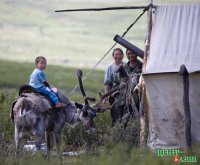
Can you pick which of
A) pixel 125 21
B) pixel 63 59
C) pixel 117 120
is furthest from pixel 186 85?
pixel 125 21

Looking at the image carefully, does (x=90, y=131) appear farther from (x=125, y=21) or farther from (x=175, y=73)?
(x=125, y=21)

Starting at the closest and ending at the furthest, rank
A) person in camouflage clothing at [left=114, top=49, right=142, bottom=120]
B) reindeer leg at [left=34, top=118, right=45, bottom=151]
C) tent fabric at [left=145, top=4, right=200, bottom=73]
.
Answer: tent fabric at [left=145, top=4, right=200, bottom=73] < reindeer leg at [left=34, top=118, right=45, bottom=151] < person in camouflage clothing at [left=114, top=49, right=142, bottom=120]

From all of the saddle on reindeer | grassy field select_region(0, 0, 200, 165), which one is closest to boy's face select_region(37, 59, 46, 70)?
the saddle on reindeer

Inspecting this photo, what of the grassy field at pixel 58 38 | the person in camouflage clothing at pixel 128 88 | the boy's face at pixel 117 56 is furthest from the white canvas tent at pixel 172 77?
the grassy field at pixel 58 38

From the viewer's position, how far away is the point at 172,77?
14164mm

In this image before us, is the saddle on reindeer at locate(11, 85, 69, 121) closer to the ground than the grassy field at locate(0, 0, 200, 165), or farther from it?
closer to the ground

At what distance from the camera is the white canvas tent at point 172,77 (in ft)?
46.2

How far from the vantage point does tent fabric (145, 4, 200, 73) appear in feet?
46.8

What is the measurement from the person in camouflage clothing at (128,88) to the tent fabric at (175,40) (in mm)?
1094

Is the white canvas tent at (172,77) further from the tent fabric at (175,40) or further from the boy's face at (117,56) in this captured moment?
the boy's face at (117,56)

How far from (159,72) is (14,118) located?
2602 mm

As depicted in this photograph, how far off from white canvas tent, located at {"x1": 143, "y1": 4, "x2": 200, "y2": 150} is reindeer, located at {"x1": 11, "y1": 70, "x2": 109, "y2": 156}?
1356mm

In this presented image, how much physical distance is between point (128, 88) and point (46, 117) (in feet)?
5.52

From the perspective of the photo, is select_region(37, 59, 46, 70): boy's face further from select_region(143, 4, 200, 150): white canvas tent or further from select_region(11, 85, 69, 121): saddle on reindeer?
select_region(143, 4, 200, 150): white canvas tent
